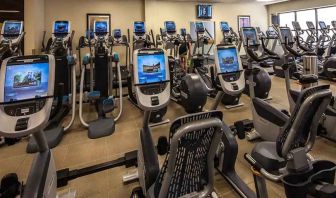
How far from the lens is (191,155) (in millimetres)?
1122

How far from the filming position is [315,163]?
4.79 ft

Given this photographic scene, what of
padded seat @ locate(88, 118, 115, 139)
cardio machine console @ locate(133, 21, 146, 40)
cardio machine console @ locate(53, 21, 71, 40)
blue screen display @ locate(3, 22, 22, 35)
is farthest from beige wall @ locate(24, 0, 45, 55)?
padded seat @ locate(88, 118, 115, 139)

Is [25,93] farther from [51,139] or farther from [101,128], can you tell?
[101,128]

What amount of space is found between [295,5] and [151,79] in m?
10.6

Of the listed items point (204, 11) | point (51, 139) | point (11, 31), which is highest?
point (204, 11)

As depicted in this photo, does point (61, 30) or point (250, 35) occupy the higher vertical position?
point (61, 30)

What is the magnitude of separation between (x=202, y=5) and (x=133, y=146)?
26.9 ft

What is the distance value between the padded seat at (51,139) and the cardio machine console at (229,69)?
2327mm

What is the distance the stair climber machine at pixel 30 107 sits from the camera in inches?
52.0

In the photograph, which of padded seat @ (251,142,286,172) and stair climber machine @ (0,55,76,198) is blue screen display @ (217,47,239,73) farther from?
stair climber machine @ (0,55,76,198)

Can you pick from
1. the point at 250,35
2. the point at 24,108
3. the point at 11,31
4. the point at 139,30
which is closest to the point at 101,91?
the point at 11,31

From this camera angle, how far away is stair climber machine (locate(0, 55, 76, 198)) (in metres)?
1.32

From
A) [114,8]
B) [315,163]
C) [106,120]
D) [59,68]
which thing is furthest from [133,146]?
[114,8]

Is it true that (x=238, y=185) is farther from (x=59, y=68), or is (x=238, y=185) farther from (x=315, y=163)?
(x=59, y=68)
